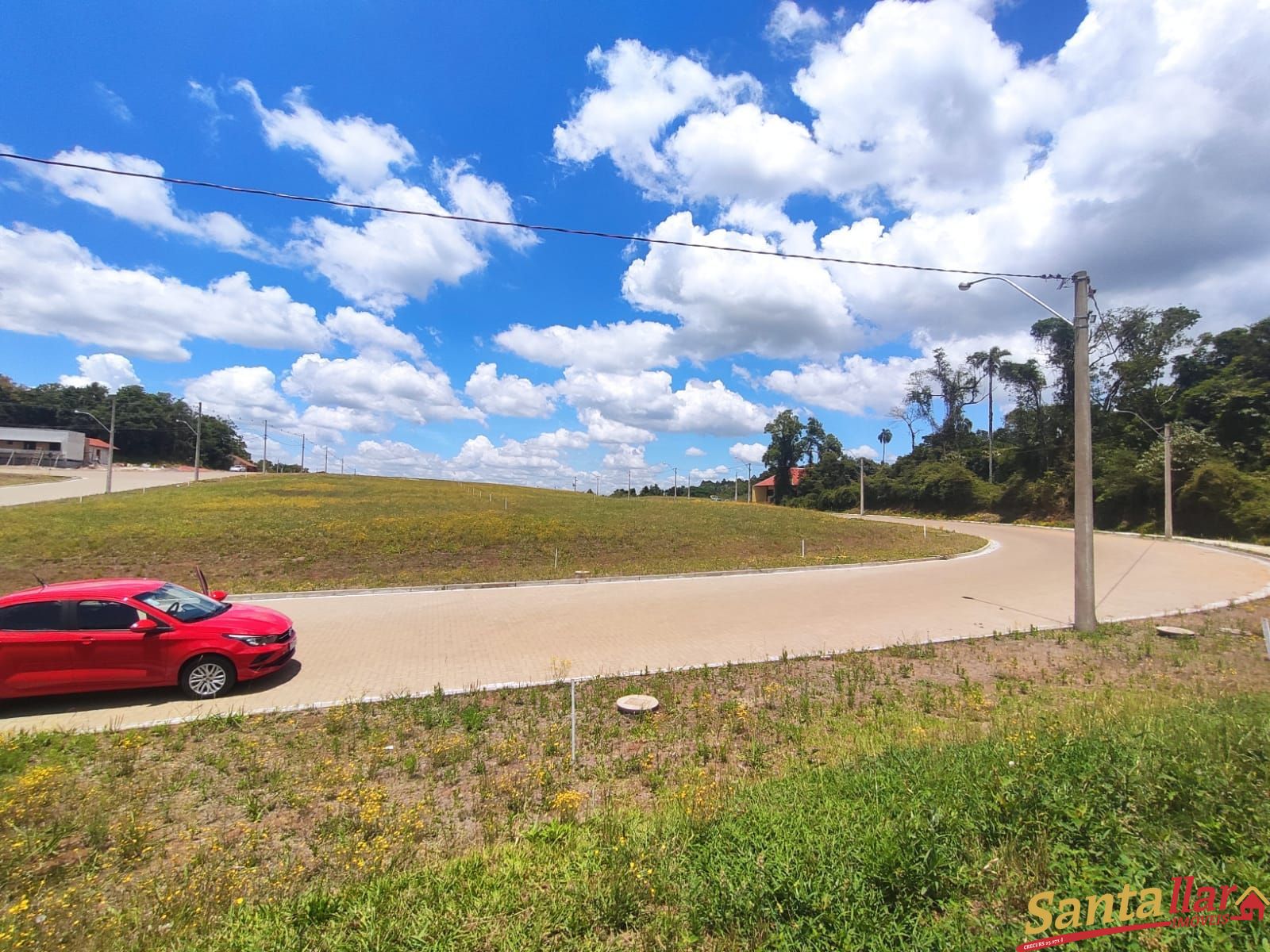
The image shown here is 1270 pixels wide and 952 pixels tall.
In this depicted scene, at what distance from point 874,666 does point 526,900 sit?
21.4 feet

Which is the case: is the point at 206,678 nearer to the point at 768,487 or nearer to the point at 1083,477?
the point at 1083,477

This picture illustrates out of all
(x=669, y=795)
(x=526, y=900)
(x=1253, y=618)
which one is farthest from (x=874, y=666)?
(x=1253, y=618)

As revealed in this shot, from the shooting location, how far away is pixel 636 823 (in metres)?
4.02

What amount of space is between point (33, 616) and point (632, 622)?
338 inches

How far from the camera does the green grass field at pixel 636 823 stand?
2.96 meters

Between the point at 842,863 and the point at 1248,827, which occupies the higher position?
the point at 1248,827

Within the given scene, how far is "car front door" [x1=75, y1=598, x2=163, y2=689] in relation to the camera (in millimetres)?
6906

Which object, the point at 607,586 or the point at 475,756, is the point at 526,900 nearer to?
the point at 475,756

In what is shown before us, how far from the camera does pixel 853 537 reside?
94.7 feet

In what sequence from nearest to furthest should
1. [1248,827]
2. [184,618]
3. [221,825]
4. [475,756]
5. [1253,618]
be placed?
1. [1248,827]
2. [221,825]
3. [475,756]
4. [184,618]
5. [1253,618]

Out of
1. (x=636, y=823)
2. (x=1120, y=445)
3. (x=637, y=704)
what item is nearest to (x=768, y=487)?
(x=1120, y=445)

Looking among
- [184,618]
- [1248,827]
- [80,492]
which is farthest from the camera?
[80,492]

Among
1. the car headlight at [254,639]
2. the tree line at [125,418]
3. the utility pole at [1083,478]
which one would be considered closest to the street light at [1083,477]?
the utility pole at [1083,478]

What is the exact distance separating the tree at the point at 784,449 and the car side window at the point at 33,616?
289 feet
